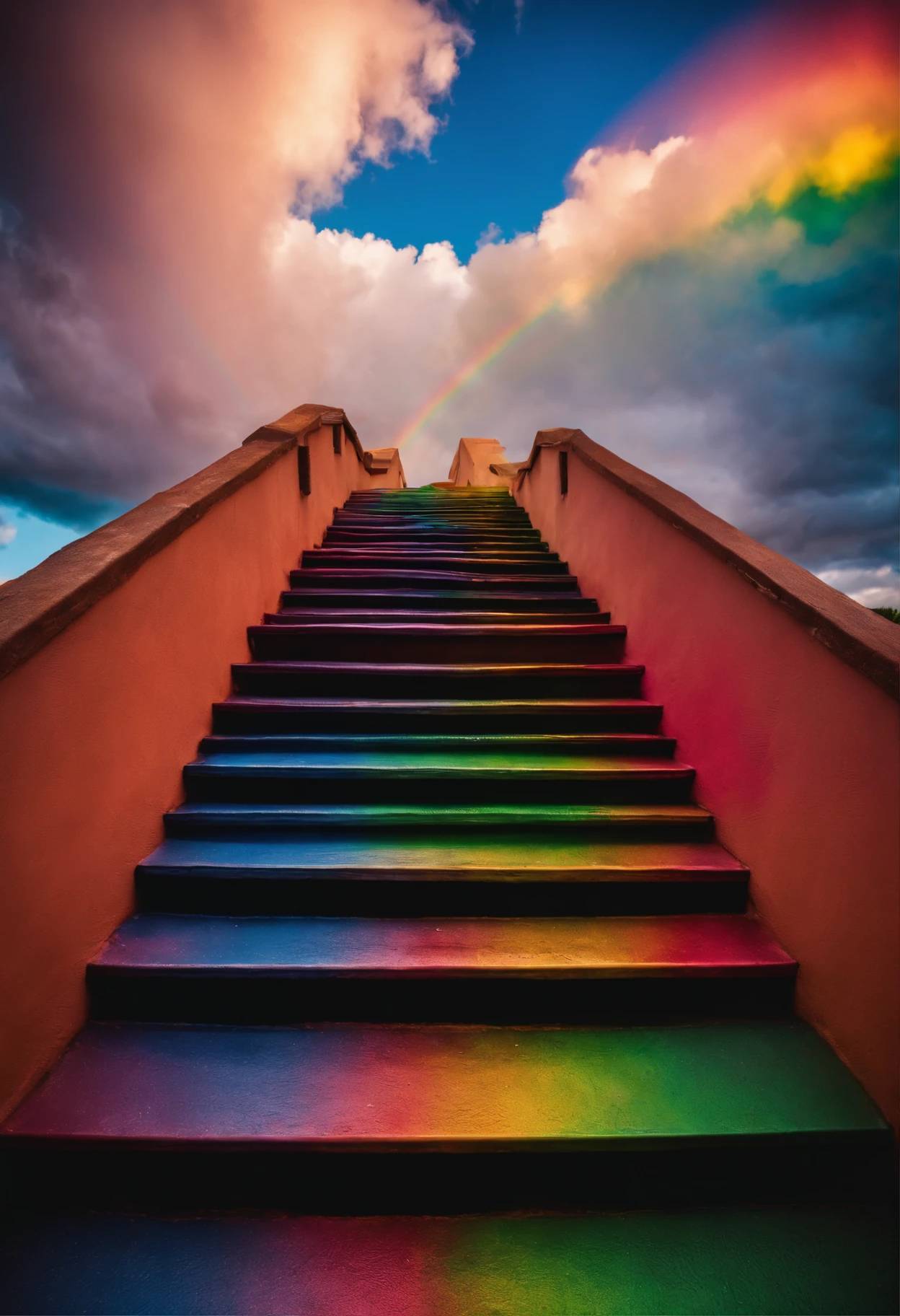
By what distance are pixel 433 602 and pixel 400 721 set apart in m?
1.25

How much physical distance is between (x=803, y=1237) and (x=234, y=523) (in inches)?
125

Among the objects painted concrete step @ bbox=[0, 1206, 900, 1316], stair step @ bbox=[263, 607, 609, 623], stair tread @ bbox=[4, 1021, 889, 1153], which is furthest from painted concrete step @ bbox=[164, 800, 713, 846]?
stair step @ bbox=[263, 607, 609, 623]

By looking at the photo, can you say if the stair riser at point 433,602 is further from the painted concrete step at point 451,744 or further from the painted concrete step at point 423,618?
the painted concrete step at point 451,744

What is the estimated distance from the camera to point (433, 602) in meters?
3.58

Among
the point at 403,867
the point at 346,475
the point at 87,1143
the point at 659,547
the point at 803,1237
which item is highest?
the point at 346,475

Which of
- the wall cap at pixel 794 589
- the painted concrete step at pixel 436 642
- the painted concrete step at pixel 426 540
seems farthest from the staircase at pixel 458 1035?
the painted concrete step at pixel 426 540

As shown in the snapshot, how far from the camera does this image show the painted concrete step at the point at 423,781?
2.16 metres

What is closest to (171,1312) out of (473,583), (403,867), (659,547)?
(403,867)

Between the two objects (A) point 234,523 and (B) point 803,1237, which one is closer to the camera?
(B) point 803,1237

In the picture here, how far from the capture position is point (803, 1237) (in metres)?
1.21

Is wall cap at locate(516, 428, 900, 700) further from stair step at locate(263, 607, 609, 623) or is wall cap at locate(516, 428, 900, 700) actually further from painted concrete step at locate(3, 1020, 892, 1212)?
painted concrete step at locate(3, 1020, 892, 1212)

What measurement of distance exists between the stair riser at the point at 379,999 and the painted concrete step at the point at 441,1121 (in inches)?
3.6

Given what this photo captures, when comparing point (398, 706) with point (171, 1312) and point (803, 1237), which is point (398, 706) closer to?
point (171, 1312)

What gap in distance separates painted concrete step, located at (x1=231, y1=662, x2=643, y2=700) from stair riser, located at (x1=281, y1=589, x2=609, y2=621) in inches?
30.0
